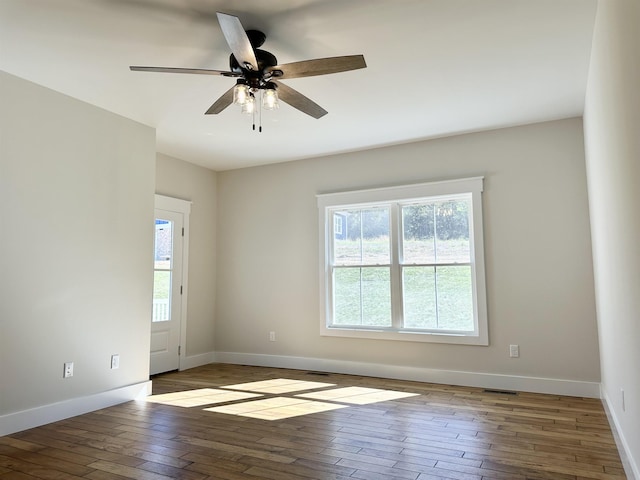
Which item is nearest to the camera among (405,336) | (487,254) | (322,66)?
(322,66)

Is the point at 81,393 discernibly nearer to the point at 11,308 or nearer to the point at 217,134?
the point at 11,308

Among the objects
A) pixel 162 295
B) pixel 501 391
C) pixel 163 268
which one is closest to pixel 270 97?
pixel 163 268

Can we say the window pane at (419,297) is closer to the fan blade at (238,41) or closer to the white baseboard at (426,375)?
the white baseboard at (426,375)

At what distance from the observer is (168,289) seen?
17.5 feet

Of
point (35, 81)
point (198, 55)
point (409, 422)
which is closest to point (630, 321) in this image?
point (409, 422)

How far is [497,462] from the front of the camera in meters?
2.59

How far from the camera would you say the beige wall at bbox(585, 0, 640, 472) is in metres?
1.90

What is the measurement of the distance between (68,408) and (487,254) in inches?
162

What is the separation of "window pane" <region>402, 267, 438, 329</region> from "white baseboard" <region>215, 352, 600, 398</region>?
0.51m

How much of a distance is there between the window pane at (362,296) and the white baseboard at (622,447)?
219 cm

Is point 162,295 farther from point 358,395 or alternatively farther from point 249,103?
point 249,103

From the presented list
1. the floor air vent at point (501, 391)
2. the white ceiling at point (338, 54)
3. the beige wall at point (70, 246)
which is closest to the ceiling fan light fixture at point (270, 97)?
the white ceiling at point (338, 54)

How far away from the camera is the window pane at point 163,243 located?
17.4ft

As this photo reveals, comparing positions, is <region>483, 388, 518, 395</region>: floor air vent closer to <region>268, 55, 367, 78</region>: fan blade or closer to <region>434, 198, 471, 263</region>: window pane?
<region>434, 198, 471, 263</region>: window pane
